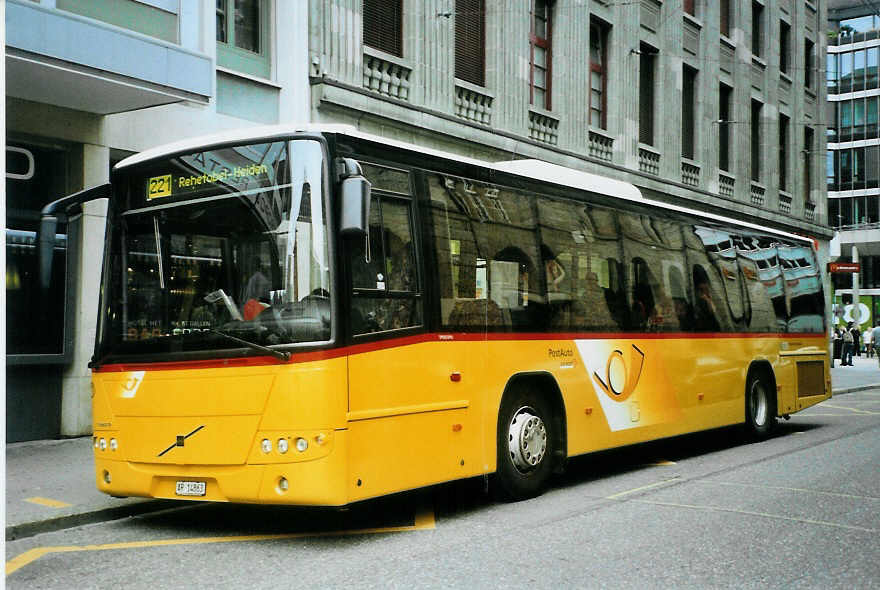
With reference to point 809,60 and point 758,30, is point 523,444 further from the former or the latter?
point 809,60

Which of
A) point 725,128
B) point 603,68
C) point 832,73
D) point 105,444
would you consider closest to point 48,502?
point 105,444

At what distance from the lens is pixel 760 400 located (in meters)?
14.0

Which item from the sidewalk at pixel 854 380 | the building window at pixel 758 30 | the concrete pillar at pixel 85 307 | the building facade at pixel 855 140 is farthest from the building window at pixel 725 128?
the building facade at pixel 855 140

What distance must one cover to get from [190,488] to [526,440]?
303 centimetres

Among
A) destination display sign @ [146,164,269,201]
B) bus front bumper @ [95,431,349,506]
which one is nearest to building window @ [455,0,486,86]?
destination display sign @ [146,164,269,201]

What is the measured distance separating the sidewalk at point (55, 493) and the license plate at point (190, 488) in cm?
132

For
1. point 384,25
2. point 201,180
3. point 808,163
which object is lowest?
point 201,180

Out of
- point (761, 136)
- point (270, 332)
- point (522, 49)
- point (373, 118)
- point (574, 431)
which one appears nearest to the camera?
point (270, 332)

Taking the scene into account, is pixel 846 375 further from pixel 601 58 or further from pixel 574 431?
pixel 574 431

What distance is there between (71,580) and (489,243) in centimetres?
427

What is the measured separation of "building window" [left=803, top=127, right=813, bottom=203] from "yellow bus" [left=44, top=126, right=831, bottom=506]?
29.4 metres

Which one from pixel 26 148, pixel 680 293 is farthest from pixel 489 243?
pixel 26 148

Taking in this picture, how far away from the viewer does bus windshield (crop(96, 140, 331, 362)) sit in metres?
7.05

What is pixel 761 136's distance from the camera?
3303 cm
